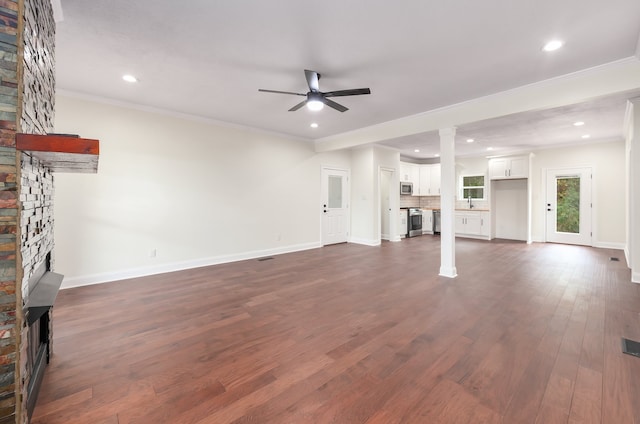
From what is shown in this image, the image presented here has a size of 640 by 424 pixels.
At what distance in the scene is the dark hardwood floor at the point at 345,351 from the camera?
1658mm

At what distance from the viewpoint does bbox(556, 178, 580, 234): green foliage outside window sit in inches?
281

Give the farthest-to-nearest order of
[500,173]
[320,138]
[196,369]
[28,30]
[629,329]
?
[500,173], [320,138], [629,329], [196,369], [28,30]

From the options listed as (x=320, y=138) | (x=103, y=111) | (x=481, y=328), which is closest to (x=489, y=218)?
(x=320, y=138)

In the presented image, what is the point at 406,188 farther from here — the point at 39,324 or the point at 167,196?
the point at 39,324

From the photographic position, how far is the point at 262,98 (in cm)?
409

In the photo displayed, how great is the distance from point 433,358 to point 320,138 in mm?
5553

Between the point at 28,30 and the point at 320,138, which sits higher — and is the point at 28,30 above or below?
below

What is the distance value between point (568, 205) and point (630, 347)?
6.44 meters

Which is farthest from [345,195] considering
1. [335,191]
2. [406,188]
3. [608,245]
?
[608,245]

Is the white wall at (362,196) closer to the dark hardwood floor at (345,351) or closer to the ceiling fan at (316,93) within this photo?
A: the dark hardwood floor at (345,351)

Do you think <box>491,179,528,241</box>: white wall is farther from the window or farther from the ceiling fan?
the ceiling fan

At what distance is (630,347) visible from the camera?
2.33 meters

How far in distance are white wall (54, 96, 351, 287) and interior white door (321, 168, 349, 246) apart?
916mm

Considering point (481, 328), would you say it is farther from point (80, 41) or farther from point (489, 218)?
point (489, 218)
